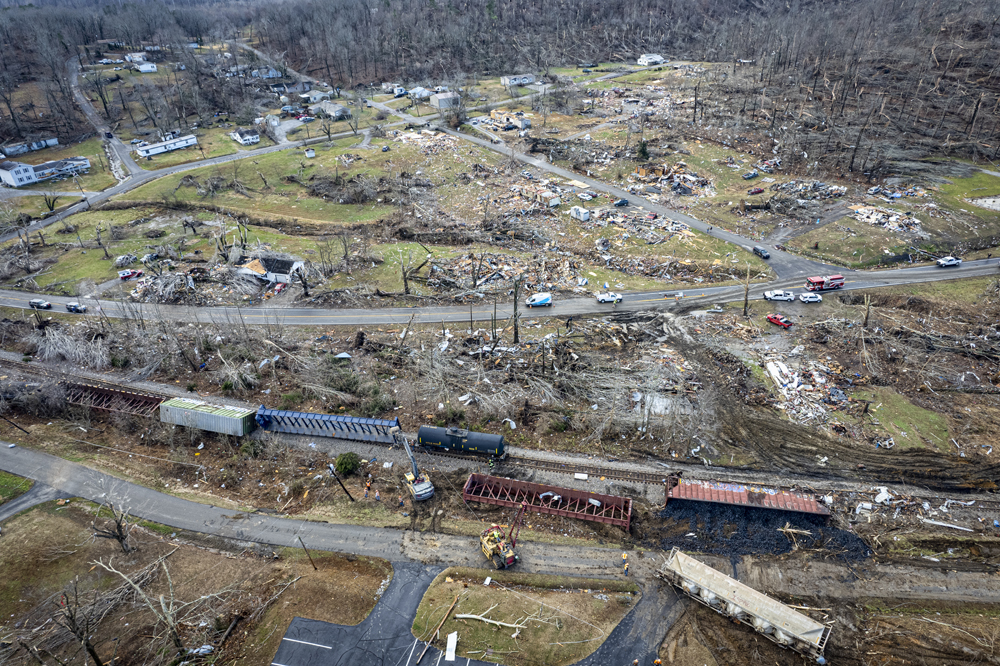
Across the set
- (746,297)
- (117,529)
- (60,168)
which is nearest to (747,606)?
(746,297)

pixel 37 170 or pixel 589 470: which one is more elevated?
pixel 37 170

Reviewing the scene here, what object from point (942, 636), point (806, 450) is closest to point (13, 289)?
point (806, 450)

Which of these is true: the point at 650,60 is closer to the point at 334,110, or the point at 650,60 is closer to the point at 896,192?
the point at 334,110

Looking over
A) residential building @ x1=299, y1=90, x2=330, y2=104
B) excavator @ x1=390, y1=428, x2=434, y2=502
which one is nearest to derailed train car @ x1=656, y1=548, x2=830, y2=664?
excavator @ x1=390, y1=428, x2=434, y2=502

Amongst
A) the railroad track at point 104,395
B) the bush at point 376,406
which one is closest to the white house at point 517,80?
the bush at point 376,406

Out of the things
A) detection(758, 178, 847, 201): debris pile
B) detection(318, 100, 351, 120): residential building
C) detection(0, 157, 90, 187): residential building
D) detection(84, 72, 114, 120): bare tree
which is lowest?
detection(758, 178, 847, 201): debris pile

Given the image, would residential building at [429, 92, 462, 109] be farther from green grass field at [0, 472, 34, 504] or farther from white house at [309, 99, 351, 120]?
green grass field at [0, 472, 34, 504]

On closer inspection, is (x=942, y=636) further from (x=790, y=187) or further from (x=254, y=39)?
(x=254, y=39)
